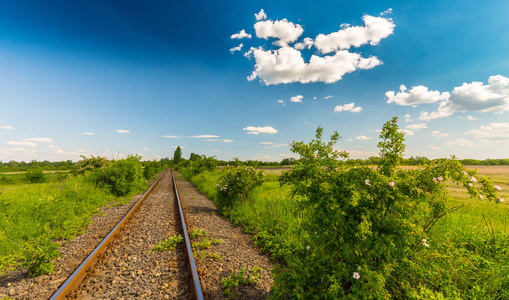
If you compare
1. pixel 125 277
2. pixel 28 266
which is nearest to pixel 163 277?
pixel 125 277

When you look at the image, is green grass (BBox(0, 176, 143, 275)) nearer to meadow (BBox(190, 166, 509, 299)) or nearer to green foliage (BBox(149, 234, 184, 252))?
green foliage (BBox(149, 234, 184, 252))

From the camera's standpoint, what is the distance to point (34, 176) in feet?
97.9

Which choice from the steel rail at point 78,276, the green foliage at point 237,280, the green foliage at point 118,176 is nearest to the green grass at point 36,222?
the steel rail at point 78,276

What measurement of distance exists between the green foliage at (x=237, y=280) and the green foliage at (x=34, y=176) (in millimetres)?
39477

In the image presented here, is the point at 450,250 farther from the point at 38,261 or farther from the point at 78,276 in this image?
the point at 38,261

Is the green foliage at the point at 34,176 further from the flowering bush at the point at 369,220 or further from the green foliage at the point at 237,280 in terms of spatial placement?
the flowering bush at the point at 369,220

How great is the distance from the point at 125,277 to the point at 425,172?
5435mm

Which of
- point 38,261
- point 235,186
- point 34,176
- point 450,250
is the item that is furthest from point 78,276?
point 34,176

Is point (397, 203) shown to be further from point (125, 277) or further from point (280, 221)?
point (125, 277)

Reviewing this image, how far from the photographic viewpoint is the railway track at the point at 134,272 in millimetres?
3635

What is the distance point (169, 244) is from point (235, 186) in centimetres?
424

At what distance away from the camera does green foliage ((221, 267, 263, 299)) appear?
3.59 metres

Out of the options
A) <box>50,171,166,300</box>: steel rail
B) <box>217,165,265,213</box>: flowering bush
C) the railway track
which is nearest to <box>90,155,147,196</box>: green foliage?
<box>217,165,265,213</box>: flowering bush

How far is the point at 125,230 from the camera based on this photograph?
22.5 feet
